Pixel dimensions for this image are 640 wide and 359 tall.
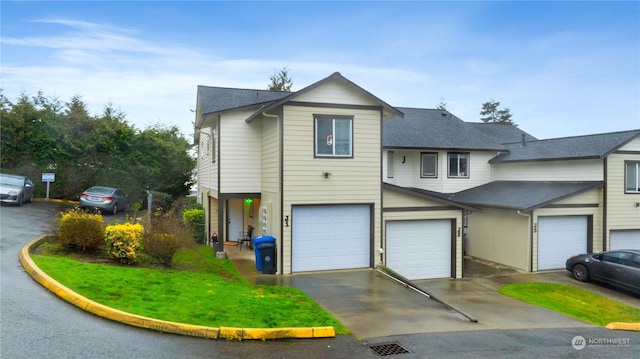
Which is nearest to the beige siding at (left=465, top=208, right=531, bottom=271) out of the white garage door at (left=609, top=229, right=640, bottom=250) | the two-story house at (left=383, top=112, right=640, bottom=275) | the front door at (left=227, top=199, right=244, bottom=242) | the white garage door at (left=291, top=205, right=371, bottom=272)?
the two-story house at (left=383, top=112, right=640, bottom=275)

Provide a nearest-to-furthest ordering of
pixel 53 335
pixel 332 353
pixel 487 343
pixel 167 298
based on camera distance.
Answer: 1. pixel 53 335
2. pixel 332 353
3. pixel 487 343
4. pixel 167 298

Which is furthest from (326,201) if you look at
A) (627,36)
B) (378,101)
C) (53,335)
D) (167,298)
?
(627,36)

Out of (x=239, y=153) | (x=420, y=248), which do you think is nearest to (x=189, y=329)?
(x=239, y=153)

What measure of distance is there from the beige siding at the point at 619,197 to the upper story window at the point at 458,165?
258 inches

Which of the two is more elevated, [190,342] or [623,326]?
[190,342]

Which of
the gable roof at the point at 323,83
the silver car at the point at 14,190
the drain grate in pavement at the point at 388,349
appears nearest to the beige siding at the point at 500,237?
the gable roof at the point at 323,83

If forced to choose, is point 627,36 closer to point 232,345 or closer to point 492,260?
point 492,260

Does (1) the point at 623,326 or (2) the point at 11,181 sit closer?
(1) the point at 623,326

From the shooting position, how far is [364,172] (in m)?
14.5

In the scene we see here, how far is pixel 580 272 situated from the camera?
16766mm

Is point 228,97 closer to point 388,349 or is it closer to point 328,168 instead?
point 328,168

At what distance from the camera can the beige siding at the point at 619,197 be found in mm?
18672

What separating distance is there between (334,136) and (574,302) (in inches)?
380

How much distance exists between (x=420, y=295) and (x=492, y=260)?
9.84m
